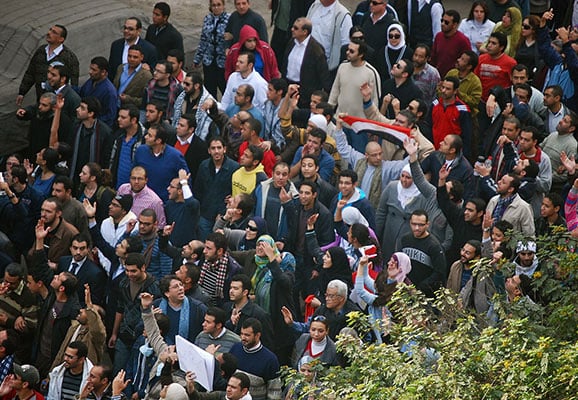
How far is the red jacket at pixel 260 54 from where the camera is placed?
16.8 meters

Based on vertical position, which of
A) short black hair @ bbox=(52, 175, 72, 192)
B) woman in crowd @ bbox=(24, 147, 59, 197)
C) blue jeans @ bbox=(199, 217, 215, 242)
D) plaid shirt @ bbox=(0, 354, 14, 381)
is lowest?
plaid shirt @ bbox=(0, 354, 14, 381)

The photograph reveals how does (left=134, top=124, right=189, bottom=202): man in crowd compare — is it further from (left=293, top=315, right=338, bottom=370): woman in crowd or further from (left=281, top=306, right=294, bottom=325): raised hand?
(left=293, top=315, right=338, bottom=370): woman in crowd

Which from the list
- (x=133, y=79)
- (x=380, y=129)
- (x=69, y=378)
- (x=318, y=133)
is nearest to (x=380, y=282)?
(x=318, y=133)

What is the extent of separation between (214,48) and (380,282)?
18.7 ft

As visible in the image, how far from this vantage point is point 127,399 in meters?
12.3

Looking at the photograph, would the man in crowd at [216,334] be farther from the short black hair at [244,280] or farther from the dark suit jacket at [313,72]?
the dark suit jacket at [313,72]

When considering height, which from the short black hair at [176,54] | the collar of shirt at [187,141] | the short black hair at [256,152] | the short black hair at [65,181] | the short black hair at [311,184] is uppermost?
the short black hair at [311,184]

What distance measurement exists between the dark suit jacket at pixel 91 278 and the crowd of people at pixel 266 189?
2 centimetres

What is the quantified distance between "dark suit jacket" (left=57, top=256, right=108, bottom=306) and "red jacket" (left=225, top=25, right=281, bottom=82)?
4.23 metres

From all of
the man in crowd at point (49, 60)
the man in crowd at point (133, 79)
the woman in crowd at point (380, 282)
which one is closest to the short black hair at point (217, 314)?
the woman in crowd at point (380, 282)

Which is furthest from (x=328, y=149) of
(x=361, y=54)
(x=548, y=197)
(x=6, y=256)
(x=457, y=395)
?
(x=457, y=395)

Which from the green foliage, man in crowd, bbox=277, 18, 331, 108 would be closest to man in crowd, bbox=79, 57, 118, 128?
man in crowd, bbox=277, 18, 331, 108

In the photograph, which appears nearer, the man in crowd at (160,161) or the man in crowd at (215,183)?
the man in crowd at (215,183)

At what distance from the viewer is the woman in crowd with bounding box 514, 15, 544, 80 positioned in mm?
17062
